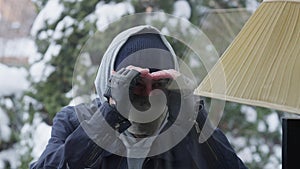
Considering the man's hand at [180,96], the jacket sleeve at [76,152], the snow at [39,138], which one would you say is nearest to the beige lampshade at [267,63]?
the man's hand at [180,96]

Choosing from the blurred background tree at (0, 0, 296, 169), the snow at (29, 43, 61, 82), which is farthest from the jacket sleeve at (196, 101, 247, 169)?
the snow at (29, 43, 61, 82)

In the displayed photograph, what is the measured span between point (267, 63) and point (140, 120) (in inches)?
9.5

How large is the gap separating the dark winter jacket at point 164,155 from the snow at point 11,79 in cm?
65

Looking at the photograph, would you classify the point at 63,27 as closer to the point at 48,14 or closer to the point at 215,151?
the point at 48,14

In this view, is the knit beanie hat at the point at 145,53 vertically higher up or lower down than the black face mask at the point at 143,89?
higher up

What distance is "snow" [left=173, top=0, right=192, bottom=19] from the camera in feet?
5.35

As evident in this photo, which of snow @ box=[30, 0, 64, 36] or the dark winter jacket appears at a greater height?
snow @ box=[30, 0, 64, 36]

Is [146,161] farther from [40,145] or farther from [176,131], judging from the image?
[40,145]

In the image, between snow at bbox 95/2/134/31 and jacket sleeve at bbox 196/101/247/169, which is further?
snow at bbox 95/2/134/31

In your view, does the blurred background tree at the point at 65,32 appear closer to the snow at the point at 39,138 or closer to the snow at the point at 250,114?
the snow at the point at 39,138

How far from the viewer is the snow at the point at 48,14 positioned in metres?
1.56

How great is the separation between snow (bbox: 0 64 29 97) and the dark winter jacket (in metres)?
0.65

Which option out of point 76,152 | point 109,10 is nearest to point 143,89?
point 76,152

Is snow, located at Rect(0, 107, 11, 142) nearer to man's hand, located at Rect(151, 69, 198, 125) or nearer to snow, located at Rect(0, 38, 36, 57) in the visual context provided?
snow, located at Rect(0, 38, 36, 57)
